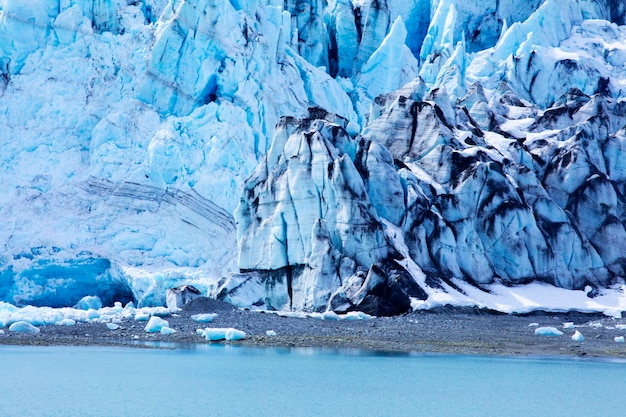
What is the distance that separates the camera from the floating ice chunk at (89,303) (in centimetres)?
3312

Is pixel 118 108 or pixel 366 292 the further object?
pixel 118 108

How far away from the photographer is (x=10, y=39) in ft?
126

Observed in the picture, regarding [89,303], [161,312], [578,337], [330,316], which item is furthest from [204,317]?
[578,337]

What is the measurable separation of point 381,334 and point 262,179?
30.6ft

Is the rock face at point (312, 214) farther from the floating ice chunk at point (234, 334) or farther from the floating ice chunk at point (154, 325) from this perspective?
the floating ice chunk at point (234, 334)

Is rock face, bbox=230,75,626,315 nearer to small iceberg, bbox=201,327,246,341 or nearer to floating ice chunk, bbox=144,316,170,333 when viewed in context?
floating ice chunk, bbox=144,316,170,333

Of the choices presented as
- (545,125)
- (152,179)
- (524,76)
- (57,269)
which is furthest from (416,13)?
(57,269)

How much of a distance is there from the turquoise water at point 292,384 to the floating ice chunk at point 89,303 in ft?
41.8

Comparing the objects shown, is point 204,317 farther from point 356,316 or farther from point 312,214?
point 312,214

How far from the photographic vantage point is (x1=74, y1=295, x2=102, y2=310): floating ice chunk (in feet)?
109

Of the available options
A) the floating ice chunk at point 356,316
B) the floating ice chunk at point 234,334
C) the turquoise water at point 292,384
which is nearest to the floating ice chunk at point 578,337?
the turquoise water at point 292,384

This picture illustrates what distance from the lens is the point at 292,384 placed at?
16359 millimetres

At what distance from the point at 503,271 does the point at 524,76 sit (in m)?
18.1

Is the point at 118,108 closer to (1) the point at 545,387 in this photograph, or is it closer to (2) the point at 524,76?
(2) the point at 524,76
